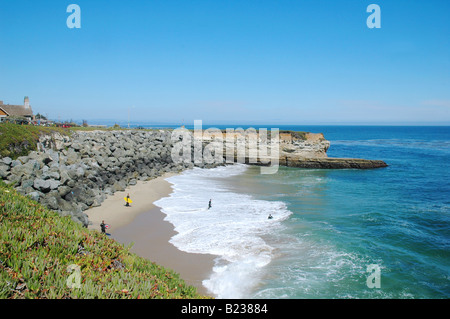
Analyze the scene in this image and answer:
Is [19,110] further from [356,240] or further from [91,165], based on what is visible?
[356,240]

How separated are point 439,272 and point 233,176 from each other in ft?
79.9

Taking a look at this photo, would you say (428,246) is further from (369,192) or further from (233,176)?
(233,176)

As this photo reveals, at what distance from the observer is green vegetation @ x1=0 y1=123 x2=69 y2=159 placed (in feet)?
63.6

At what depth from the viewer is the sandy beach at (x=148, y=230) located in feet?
39.5

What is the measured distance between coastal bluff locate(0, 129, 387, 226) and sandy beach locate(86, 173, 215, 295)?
110cm

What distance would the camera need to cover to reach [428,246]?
49.1ft

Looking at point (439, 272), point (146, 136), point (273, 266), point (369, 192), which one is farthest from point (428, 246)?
point (146, 136)

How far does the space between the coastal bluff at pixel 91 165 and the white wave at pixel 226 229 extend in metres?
4.84

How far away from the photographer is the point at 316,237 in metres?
15.5

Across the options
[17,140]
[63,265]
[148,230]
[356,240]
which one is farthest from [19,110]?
[356,240]

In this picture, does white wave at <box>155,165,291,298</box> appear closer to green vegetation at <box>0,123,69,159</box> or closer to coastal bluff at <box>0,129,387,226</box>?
coastal bluff at <box>0,129,387,226</box>

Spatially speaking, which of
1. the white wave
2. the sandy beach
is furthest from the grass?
the white wave

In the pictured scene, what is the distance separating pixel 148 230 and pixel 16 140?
12.8m

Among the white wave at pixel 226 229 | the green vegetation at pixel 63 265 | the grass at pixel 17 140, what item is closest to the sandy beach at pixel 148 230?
the white wave at pixel 226 229
